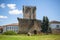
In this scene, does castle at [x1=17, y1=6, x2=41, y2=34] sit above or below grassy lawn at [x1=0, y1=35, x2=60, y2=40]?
above

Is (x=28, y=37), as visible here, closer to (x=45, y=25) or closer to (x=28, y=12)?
(x=45, y=25)

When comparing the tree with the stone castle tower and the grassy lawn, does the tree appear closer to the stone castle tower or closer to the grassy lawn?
the grassy lawn

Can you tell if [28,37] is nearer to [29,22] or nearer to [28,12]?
[29,22]

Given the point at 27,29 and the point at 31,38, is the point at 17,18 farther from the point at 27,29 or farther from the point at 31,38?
the point at 31,38

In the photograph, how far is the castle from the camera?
3803mm

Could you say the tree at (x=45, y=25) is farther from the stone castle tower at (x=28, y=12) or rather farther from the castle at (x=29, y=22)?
the stone castle tower at (x=28, y=12)

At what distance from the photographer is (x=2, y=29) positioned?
3805mm

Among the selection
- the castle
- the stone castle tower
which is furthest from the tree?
the stone castle tower

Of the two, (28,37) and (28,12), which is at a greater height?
(28,12)

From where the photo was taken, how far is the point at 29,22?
12.6 feet

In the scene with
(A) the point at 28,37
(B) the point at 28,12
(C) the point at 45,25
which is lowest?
(A) the point at 28,37

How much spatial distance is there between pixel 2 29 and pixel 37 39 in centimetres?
97

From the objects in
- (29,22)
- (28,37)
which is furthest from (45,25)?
(28,37)

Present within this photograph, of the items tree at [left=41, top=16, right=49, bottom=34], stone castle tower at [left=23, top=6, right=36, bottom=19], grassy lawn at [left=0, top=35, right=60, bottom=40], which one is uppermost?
stone castle tower at [left=23, top=6, right=36, bottom=19]
